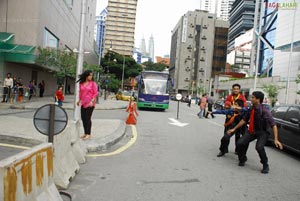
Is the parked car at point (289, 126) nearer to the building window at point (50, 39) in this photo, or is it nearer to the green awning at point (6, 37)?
the green awning at point (6, 37)

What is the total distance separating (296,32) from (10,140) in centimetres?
5172

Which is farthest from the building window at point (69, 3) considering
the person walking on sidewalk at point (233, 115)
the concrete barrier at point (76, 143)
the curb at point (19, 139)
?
the concrete barrier at point (76, 143)

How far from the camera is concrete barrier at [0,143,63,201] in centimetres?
262

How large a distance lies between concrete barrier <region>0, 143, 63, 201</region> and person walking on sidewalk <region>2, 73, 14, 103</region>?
17.0 meters

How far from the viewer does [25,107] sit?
1725 cm

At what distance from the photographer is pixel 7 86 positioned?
765 inches

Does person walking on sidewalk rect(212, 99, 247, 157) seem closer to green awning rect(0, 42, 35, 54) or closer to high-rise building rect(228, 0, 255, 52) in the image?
green awning rect(0, 42, 35, 54)

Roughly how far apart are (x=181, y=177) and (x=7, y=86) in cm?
1654

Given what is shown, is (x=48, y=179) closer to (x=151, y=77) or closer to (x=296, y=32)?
(x=151, y=77)

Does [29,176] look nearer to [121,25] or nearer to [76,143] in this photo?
[76,143]

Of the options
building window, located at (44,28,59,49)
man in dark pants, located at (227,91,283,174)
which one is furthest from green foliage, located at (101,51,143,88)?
man in dark pants, located at (227,91,283,174)

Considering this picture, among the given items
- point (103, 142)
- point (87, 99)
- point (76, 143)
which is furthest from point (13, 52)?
point (76, 143)

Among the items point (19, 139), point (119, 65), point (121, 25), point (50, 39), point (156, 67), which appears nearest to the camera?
point (19, 139)

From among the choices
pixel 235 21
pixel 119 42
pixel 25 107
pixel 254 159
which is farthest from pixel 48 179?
pixel 235 21
